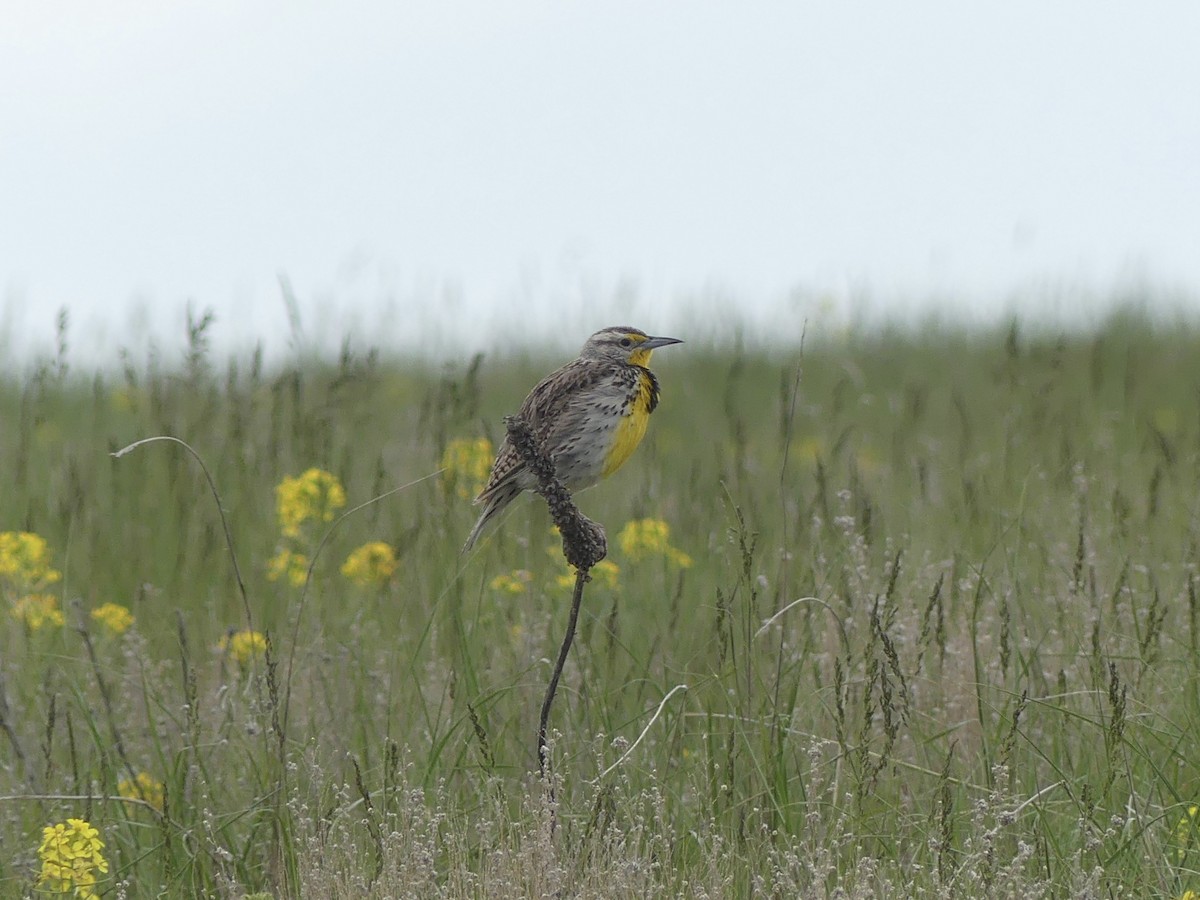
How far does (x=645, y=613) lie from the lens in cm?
522

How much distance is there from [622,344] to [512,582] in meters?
0.85

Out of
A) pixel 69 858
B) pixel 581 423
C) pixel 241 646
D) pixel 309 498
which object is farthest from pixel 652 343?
pixel 69 858

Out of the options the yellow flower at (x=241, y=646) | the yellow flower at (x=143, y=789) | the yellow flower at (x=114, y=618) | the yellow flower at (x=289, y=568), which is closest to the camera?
the yellow flower at (x=143, y=789)

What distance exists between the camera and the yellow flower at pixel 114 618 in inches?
212

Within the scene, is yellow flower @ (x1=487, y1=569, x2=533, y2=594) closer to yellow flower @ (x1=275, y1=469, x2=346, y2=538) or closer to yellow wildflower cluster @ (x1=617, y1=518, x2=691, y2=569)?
yellow wildflower cluster @ (x1=617, y1=518, x2=691, y2=569)

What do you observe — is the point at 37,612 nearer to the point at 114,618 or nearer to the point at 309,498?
the point at 114,618

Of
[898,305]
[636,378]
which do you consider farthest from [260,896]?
[898,305]

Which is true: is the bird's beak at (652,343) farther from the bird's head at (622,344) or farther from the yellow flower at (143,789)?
the yellow flower at (143,789)

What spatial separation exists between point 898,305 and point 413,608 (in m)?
7.44

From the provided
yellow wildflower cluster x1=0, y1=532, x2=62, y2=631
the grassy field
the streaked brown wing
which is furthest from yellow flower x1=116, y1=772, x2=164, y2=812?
the streaked brown wing

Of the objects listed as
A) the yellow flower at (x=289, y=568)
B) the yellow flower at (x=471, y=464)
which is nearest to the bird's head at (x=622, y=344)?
the yellow flower at (x=471, y=464)

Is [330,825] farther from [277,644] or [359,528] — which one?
[359,528]

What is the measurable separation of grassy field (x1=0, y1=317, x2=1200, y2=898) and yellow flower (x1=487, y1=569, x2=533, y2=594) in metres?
0.02

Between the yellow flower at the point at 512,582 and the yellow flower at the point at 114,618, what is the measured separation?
1271 millimetres
